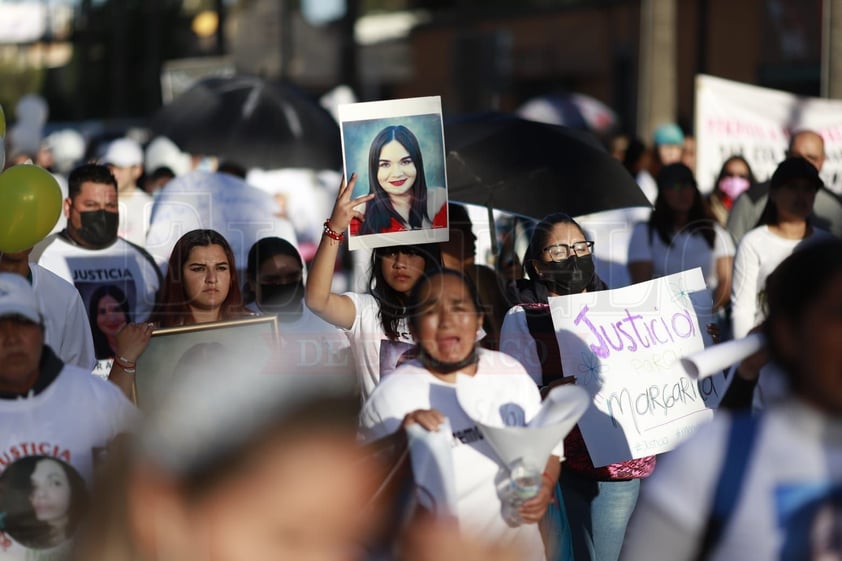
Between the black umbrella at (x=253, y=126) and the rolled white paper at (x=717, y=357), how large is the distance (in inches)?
345

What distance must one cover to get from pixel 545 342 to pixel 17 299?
2034 millimetres

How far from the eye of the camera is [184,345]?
4711 millimetres

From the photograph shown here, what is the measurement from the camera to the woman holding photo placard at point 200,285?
5.09 m

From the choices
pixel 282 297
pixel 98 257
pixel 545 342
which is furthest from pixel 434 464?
pixel 98 257

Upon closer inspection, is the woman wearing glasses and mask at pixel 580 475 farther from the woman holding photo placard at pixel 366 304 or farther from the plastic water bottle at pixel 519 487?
the plastic water bottle at pixel 519 487

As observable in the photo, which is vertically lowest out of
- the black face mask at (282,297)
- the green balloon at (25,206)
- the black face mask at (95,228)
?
the black face mask at (282,297)

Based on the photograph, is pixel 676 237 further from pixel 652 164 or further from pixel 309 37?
pixel 309 37

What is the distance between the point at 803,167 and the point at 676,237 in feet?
4.67

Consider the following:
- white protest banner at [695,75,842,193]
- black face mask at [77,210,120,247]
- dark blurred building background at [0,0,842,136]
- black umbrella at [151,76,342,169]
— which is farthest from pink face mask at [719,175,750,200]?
black face mask at [77,210,120,247]

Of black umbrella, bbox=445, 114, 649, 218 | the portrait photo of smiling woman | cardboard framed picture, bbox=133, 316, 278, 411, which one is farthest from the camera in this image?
black umbrella, bbox=445, 114, 649, 218

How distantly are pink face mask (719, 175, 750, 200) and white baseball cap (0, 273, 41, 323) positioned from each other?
6.82 m

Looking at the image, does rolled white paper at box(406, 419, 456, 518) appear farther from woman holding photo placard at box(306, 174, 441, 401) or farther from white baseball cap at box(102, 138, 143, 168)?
white baseball cap at box(102, 138, 143, 168)

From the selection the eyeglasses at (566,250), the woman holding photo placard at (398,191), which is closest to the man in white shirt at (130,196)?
the woman holding photo placard at (398,191)

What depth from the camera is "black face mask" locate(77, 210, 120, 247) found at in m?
6.20
